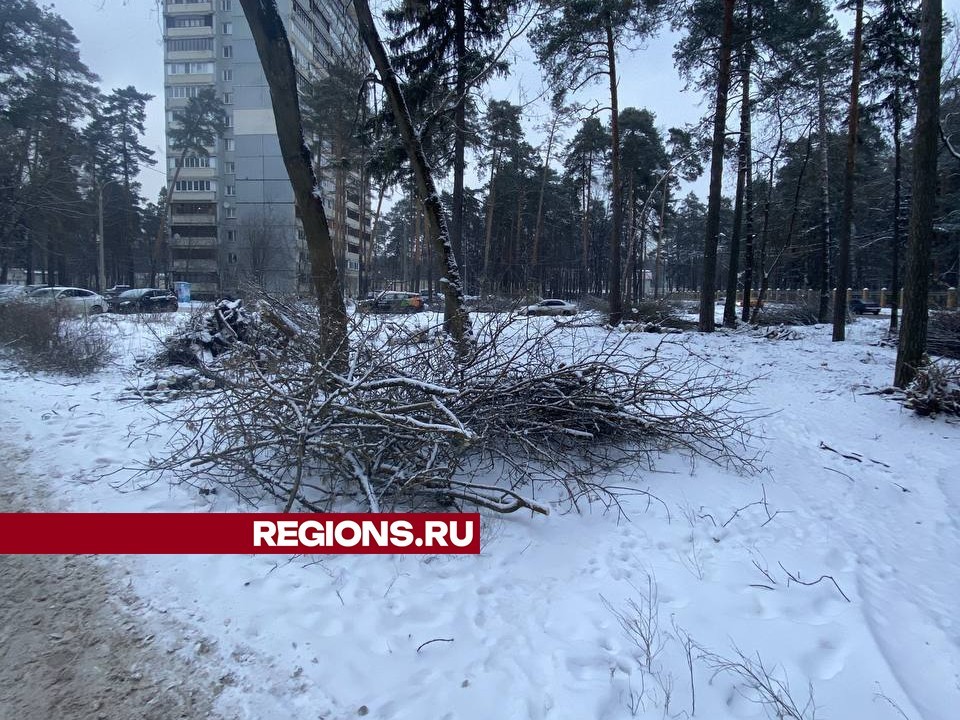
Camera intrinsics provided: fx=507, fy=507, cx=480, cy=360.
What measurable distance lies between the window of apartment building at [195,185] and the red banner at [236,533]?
2151 inches

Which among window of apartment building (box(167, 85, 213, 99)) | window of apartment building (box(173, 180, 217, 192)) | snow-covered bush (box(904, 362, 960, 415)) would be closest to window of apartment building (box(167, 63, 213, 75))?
window of apartment building (box(167, 85, 213, 99))

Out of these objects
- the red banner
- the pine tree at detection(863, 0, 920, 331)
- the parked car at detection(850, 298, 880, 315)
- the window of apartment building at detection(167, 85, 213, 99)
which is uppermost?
the window of apartment building at detection(167, 85, 213, 99)

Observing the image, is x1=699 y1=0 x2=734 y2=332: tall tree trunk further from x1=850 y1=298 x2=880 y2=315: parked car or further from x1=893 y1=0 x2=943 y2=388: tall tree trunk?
x1=850 y1=298 x2=880 y2=315: parked car

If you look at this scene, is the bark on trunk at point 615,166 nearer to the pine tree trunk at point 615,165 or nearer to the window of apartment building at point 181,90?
the pine tree trunk at point 615,165

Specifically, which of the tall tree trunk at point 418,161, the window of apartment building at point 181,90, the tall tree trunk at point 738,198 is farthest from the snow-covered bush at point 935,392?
the window of apartment building at point 181,90

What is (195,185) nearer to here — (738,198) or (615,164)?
(615,164)

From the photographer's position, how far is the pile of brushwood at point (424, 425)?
3840 mm

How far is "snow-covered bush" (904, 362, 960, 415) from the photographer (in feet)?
20.4

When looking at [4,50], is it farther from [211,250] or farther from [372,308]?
[211,250]

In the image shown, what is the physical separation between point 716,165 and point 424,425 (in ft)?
52.7

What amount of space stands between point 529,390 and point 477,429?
0.66 meters

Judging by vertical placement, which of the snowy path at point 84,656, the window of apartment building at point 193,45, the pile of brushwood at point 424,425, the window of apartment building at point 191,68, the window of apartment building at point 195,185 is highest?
the window of apartment building at point 193,45

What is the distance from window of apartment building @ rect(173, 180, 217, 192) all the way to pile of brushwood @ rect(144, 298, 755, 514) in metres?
53.3

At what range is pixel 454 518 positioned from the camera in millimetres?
3779
